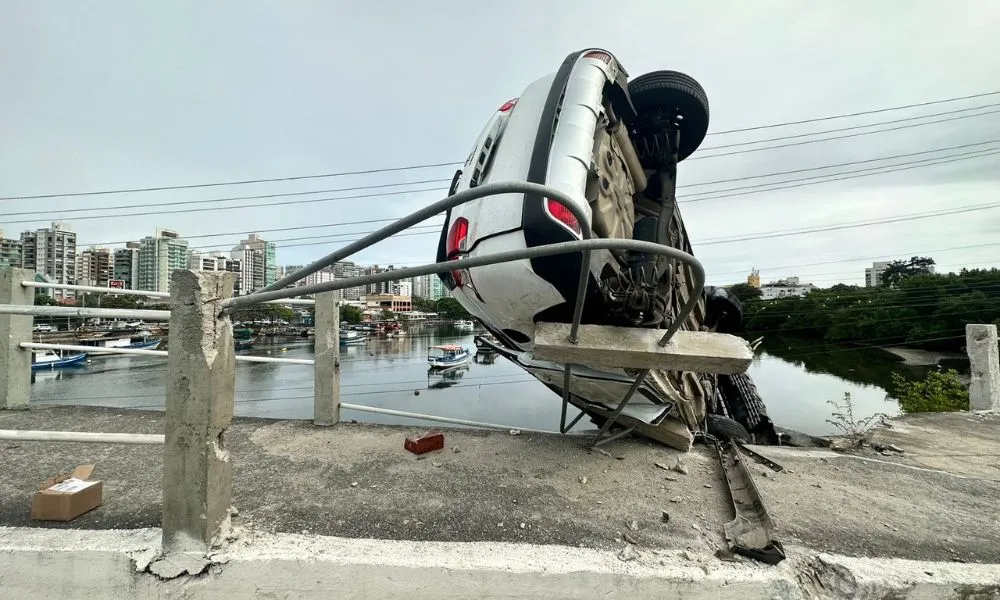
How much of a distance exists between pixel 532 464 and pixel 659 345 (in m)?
1.13

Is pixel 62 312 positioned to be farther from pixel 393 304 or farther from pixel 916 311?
pixel 393 304

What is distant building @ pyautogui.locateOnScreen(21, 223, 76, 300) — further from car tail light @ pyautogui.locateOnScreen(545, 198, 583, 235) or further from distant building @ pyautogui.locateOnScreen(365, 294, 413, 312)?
car tail light @ pyautogui.locateOnScreen(545, 198, 583, 235)

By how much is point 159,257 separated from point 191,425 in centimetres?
6410

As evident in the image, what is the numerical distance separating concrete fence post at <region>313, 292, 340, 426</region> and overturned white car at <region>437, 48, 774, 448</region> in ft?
2.87

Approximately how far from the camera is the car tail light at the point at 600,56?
3034mm

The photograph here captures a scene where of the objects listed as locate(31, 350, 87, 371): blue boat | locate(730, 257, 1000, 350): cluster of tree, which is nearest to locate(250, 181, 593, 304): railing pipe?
locate(730, 257, 1000, 350): cluster of tree

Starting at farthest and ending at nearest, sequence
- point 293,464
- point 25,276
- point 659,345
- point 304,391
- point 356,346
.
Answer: point 356,346
point 304,391
point 25,276
point 293,464
point 659,345

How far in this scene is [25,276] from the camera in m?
2.80

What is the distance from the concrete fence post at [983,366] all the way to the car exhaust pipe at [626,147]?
5177 millimetres

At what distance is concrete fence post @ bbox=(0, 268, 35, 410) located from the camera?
8.84 ft

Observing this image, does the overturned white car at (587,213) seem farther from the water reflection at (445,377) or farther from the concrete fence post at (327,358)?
the water reflection at (445,377)

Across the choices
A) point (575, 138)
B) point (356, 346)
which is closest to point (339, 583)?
point (575, 138)

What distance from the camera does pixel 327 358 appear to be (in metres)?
2.88

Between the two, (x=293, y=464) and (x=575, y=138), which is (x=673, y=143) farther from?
(x=293, y=464)
